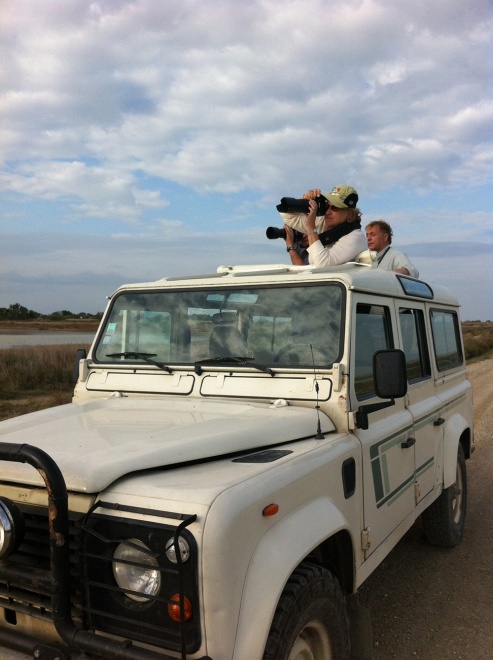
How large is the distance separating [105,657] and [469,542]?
408cm

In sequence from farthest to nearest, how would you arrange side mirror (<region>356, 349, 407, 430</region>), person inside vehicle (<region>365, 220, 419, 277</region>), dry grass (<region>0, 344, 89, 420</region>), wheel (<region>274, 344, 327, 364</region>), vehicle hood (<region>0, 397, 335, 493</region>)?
dry grass (<region>0, 344, 89, 420</region>) < person inside vehicle (<region>365, 220, 419, 277</region>) < wheel (<region>274, 344, 327, 364</region>) < side mirror (<region>356, 349, 407, 430</region>) < vehicle hood (<region>0, 397, 335, 493</region>)

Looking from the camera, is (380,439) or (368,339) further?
(368,339)

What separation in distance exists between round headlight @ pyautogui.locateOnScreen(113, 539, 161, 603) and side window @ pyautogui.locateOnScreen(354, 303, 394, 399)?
60.6 inches

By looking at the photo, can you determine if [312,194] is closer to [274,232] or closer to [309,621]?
[274,232]

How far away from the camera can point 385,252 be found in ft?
16.6

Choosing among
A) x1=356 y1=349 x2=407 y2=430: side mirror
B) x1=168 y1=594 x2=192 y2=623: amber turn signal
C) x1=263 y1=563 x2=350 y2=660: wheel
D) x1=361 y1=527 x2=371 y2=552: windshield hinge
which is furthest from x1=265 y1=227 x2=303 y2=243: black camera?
x1=168 y1=594 x2=192 y2=623: amber turn signal

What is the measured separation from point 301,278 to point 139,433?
134cm

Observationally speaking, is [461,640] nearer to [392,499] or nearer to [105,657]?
[392,499]

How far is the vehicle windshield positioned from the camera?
3.19 metres

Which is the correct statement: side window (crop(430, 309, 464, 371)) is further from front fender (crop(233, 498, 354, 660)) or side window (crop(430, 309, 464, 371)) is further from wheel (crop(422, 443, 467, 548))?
front fender (crop(233, 498, 354, 660))

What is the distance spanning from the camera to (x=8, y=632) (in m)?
2.07

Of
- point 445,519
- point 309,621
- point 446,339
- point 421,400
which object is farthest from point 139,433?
point 446,339

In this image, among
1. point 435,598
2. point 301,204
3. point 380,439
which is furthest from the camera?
point 301,204

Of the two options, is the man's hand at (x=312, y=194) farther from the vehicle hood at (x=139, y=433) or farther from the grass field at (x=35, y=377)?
the grass field at (x=35, y=377)
